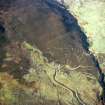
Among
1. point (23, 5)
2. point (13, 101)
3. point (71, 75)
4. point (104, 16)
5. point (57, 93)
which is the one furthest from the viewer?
point (104, 16)

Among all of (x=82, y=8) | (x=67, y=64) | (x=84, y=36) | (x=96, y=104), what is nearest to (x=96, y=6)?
(x=82, y=8)

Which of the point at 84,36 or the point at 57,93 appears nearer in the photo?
the point at 57,93

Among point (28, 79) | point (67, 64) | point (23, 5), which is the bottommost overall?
point (28, 79)

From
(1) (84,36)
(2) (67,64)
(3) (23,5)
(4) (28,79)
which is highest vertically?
(3) (23,5)

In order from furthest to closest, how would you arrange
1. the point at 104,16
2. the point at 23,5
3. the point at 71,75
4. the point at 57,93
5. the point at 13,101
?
1. the point at 104,16
2. the point at 23,5
3. the point at 71,75
4. the point at 57,93
5. the point at 13,101

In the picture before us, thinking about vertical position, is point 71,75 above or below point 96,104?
above

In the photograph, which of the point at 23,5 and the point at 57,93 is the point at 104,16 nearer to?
the point at 23,5

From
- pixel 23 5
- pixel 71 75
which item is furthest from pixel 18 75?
pixel 23 5

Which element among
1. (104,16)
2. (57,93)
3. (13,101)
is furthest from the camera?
(104,16)

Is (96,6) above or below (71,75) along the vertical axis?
above

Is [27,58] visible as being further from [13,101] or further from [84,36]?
[84,36]
